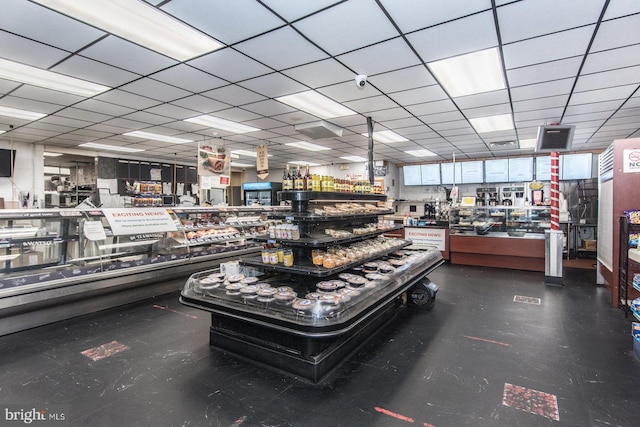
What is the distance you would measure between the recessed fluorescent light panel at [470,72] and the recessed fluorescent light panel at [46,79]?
15.1 feet

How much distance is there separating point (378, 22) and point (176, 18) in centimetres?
182

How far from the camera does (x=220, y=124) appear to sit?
21.3 feet

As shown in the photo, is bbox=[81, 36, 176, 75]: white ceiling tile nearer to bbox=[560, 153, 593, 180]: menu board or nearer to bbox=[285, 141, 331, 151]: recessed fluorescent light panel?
bbox=[285, 141, 331, 151]: recessed fluorescent light panel

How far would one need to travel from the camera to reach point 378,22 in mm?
2857

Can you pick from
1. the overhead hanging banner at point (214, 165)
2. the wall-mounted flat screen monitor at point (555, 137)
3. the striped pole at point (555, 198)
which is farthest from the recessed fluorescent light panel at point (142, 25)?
the striped pole at point (555, 198)

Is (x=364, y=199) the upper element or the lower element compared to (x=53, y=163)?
lower

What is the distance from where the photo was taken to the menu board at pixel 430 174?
11.3 metres

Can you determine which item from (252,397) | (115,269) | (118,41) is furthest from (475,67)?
(115,269)

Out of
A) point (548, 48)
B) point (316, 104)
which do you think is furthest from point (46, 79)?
point (548, 48)

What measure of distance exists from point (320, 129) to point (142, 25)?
373cm

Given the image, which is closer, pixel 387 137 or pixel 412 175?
pixel 387 137

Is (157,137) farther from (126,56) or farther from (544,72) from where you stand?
(544,72)

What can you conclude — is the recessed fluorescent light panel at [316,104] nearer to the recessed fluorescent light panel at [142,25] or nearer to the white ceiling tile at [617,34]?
the recessed fluorescent light panel at [142,25]

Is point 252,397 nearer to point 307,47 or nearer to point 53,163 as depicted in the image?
point 307,47
